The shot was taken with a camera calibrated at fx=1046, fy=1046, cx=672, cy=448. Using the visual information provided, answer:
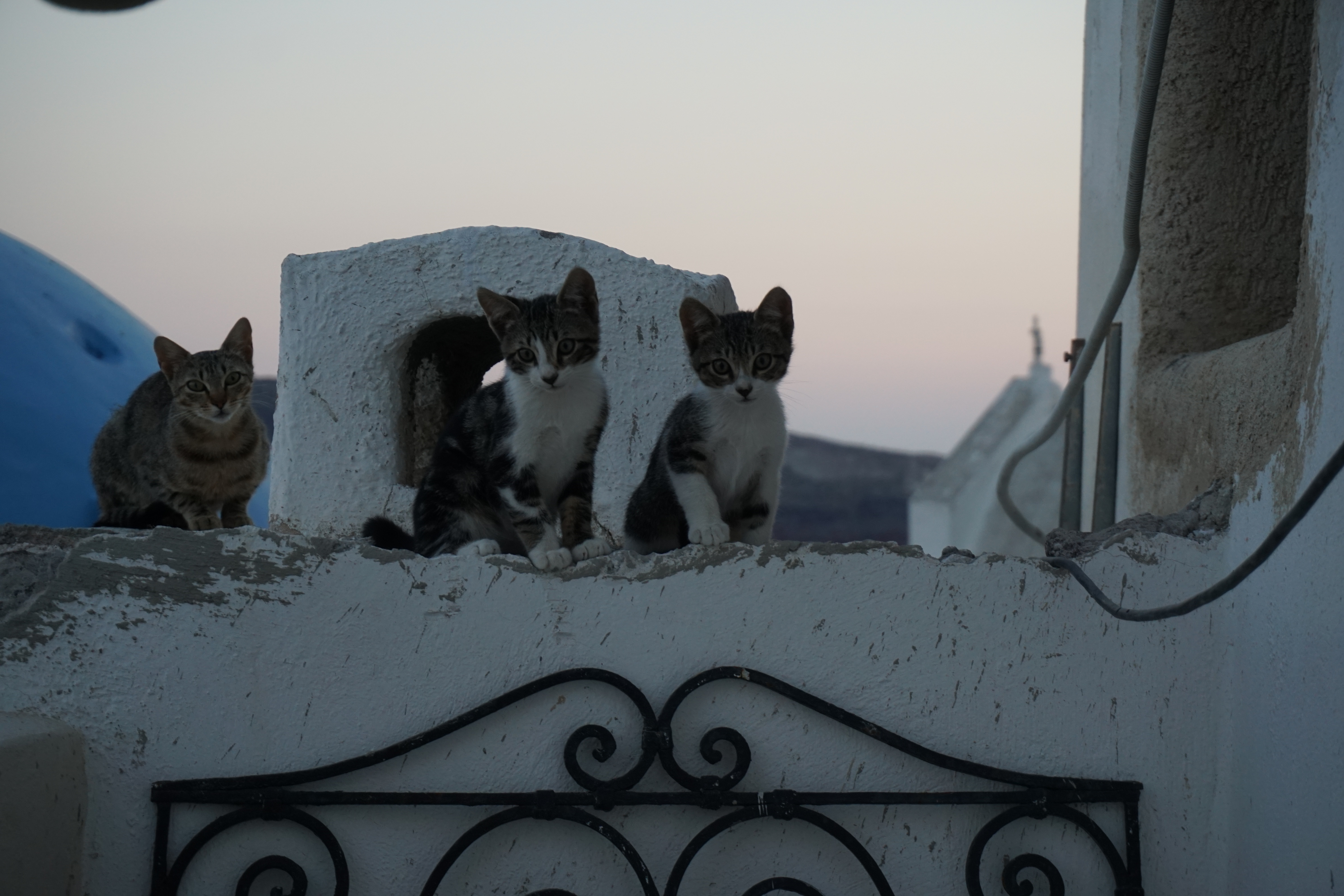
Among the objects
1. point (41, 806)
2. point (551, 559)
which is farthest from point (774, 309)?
point (41, 806)

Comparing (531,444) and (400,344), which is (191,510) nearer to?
(400,344)

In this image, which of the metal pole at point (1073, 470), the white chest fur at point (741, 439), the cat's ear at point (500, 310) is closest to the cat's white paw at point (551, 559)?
the white chest fur at point (741, 439)

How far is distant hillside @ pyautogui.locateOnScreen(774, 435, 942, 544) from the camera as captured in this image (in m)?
16.9

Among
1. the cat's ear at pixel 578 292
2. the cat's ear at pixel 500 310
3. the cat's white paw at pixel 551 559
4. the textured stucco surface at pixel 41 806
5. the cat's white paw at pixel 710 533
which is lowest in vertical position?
the textured stucco surface at pixel 41 806

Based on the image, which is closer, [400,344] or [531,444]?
[531,444]

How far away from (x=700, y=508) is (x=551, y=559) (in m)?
0.30

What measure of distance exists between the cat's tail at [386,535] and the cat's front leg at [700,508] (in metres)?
0.62

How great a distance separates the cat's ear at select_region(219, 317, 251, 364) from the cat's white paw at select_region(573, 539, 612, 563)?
130 cm

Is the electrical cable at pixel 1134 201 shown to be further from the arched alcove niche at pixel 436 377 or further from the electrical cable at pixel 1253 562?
the arched alcove niche at pixel 436 377

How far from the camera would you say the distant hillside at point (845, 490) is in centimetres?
1689

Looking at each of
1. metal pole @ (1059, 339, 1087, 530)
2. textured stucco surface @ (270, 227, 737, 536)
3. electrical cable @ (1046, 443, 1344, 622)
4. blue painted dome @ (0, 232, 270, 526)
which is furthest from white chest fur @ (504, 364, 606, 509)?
blue painted dome @ (0, 232, 270, 526)

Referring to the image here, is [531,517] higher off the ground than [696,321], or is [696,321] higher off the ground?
[696,321]

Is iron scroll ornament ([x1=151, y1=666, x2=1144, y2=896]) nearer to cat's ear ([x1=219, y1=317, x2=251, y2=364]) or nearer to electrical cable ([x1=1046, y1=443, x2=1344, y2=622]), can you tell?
electrical cable ([x1=1046, y1=443, x2=1344, y2=622])

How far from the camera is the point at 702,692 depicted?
1.73 meters
